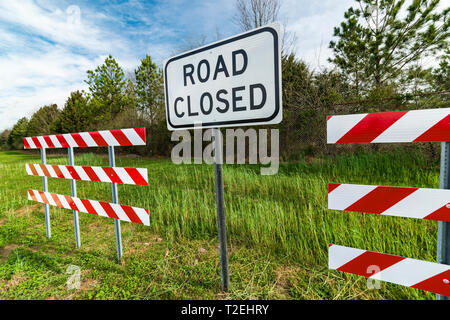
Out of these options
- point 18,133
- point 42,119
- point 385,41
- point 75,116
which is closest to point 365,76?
point 385,41

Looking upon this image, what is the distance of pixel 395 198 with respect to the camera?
4.71 ft

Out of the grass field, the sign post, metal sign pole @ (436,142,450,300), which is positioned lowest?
the grass field

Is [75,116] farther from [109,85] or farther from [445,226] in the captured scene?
[445,226]

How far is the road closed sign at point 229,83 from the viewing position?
153cm

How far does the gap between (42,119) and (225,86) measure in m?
37.3

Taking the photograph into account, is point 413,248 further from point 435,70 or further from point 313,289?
point 435,70

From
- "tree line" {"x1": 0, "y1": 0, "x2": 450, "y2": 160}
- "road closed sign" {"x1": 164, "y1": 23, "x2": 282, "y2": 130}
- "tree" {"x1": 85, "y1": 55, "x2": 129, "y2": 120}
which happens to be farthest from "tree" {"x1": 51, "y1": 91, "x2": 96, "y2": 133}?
"road closed sign" {"x1": 164, "y1": 23, "x2": 282, "y2": 130}

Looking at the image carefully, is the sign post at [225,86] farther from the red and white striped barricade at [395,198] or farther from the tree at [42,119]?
the tree at [42,119]

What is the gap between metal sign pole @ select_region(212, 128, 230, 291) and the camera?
5.92ft

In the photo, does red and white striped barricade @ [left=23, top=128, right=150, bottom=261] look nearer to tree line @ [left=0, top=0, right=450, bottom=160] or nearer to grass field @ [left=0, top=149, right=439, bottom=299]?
grass field @ [left=0, top=149, right=439, bottom=299]

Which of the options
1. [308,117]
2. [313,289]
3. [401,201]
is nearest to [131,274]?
[313,289]

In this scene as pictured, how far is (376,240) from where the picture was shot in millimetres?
2311

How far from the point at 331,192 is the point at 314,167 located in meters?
5.55

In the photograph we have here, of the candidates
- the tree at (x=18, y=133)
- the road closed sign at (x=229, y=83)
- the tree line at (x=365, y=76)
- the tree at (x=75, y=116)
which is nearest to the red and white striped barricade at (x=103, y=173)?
the road closed sign at (x=229, y=83)
